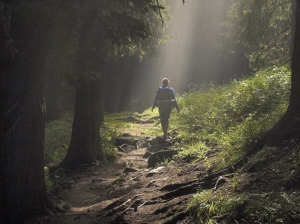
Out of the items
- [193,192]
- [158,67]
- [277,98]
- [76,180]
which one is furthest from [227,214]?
[158,67]

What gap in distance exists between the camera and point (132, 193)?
7652 millimetres

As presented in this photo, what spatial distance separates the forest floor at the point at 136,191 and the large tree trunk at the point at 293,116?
1.02 metres

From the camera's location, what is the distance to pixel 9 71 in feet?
20.7

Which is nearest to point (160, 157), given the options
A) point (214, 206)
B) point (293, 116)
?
point (293, 116)

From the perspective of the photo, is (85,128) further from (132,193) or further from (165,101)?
(132,193)

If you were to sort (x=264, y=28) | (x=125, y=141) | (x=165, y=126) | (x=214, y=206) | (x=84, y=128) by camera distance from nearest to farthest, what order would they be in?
(x=214, y=206) → (x=84, y=128) → (x=165, y=126) → (x=264, y=28) → (x=125, y=141)

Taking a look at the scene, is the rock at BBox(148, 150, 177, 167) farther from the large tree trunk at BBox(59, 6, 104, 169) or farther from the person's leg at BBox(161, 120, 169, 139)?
the person's leg at BBox(161, 120, 169, 139)

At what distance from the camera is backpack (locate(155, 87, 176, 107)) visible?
14094 millimetres

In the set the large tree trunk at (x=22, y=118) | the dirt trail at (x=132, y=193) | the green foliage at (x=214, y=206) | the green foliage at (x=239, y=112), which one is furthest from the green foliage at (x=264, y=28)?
the green foliage at (x=214, y=206)

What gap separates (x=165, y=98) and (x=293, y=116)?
26.1 feet

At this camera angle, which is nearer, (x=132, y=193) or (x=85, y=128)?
(x=132, y=193)

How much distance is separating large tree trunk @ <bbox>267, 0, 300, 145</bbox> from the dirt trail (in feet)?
3.72

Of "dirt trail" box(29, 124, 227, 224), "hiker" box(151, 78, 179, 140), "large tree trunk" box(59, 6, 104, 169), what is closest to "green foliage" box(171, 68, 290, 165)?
"hiker" box(151, 78, 179, 140)

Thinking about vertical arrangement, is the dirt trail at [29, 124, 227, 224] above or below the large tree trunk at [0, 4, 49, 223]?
below
